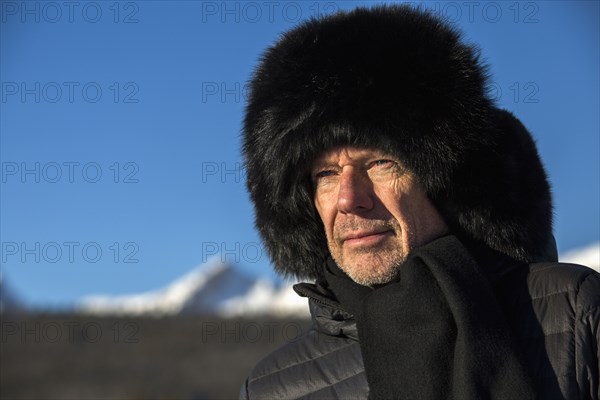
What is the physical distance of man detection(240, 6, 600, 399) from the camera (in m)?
2.26

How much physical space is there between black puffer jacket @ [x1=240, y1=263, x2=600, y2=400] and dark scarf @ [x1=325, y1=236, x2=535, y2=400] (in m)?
0.08

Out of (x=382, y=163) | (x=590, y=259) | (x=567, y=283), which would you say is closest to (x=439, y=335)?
(x=567, y=283)

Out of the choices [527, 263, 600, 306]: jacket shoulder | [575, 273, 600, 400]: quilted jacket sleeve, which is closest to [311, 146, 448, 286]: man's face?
[527, 263, 600, 306]: jacket shoulder

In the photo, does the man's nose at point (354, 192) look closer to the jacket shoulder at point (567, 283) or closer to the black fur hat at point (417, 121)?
the black fur hat at point (417, 121)

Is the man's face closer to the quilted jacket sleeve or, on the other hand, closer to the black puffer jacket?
the black puffer jacket

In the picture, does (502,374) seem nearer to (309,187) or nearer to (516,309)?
(516,309)

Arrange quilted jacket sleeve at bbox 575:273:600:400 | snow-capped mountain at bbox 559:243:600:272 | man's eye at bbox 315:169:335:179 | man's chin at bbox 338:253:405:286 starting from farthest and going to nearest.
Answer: snow-capped mountain at bbox 559:243:600:272
man's eye at bbox 315:169:335:179
man's chin at bbox 338:253:405:286
quilted jacket sleeve at bbox 575:273:600:400

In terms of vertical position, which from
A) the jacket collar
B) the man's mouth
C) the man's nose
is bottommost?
the jacket collar

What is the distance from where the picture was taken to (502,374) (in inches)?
81.0

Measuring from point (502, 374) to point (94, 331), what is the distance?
1445 cm

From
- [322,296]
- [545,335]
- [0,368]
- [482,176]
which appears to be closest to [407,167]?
[482,176]

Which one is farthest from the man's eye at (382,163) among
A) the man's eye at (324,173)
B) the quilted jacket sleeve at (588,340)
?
the quilted jacket sleeve at (588,340)

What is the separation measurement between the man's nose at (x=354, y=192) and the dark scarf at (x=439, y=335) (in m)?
0.23

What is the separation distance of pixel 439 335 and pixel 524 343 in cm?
20
